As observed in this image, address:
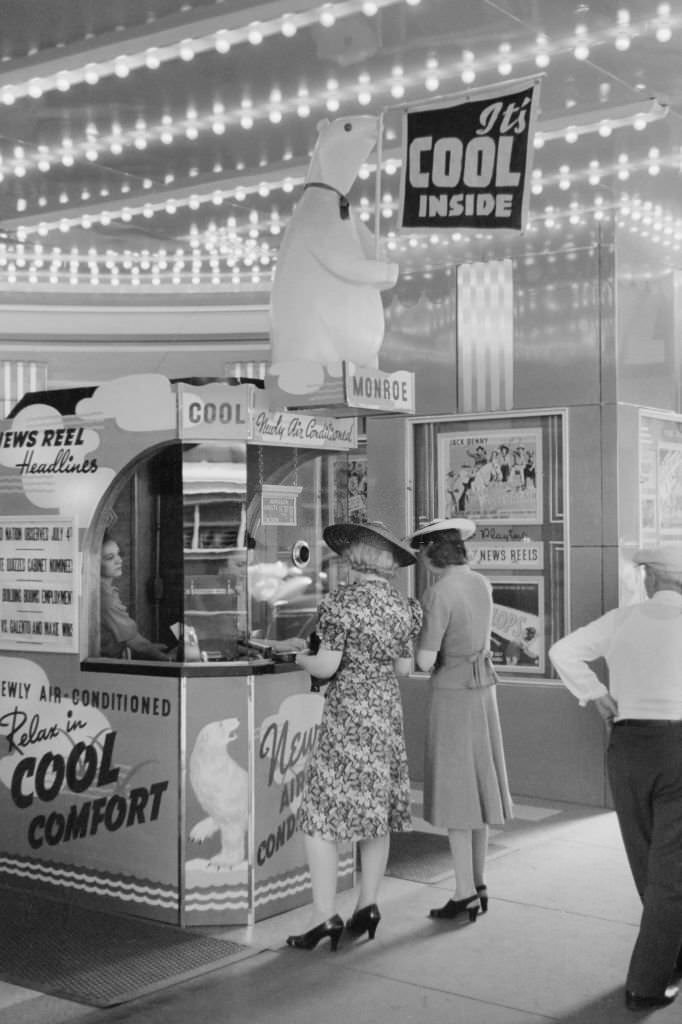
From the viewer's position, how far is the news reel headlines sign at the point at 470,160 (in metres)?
4.99

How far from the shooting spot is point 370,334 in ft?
17.2

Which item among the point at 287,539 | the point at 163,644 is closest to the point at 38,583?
the point at 163,644

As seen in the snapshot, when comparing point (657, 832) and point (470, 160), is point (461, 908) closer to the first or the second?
point (657, 832)

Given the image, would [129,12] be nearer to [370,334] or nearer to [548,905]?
[370,334]

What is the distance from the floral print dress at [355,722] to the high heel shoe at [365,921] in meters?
0.30

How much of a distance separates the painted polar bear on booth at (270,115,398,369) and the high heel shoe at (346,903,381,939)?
2.14 meters

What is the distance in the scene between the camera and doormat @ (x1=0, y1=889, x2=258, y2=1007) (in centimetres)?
433

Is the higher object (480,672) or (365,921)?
(480,672)

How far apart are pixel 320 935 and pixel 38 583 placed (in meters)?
1.99

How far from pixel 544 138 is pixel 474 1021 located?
4.13 metres

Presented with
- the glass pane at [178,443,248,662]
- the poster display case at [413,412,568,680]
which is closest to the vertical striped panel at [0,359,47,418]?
the poster display case at [413,412,568,680]

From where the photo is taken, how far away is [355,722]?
4719 millimetres

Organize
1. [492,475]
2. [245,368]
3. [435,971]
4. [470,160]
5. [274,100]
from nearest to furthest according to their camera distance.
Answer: [435,971], [470,160], [274,100], [492,475], [245,368]

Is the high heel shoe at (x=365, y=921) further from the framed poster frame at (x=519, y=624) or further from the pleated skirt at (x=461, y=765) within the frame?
the framed poster frame at (x=519, y=624)
